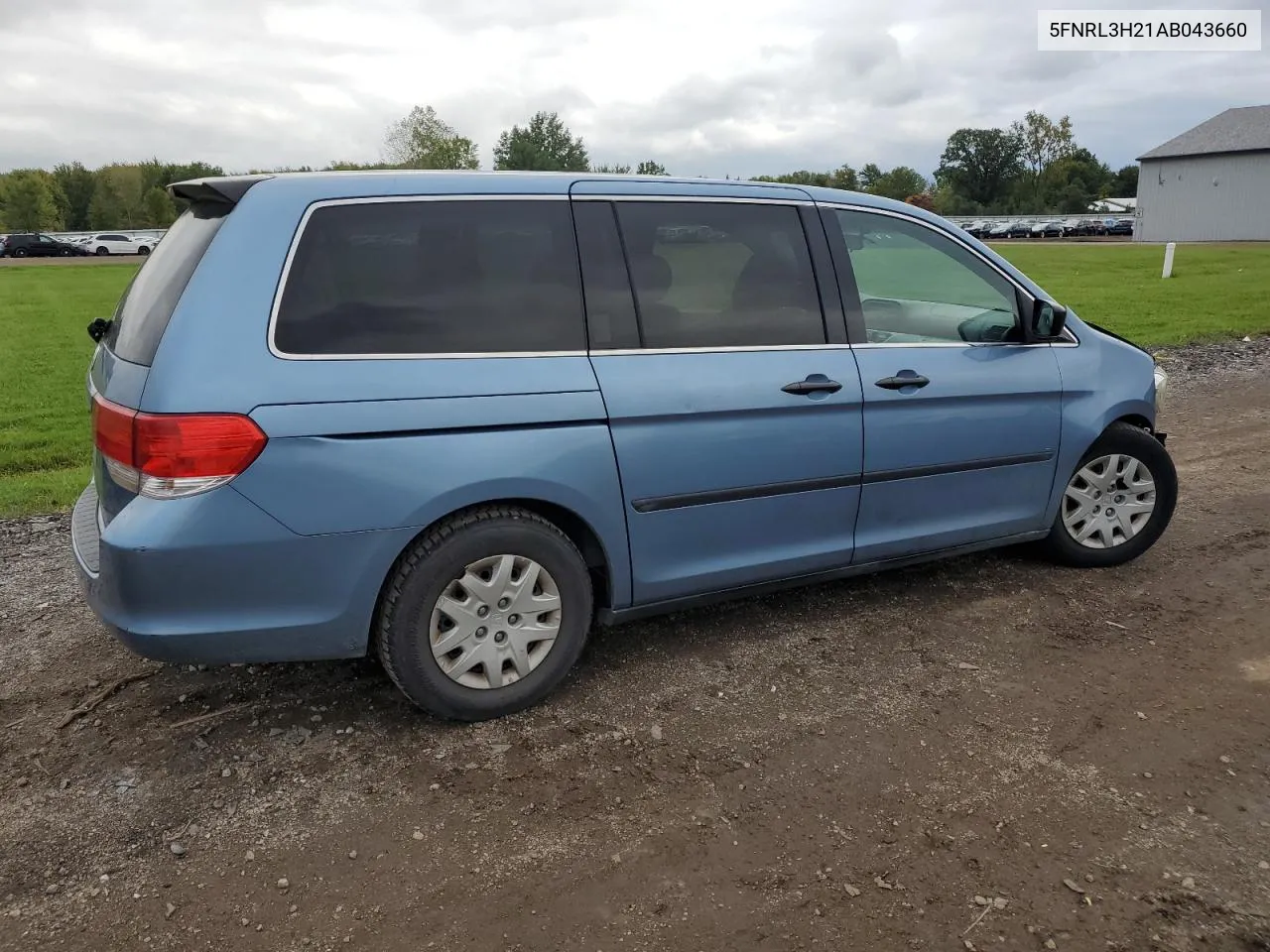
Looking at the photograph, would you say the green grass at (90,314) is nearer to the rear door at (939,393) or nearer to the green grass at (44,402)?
the green grass at (44,402)

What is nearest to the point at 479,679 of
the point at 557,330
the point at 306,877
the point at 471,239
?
the point at 306,877

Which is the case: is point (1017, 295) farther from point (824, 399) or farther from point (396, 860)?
point (396, 860)

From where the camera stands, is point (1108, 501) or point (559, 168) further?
point (559, 168)

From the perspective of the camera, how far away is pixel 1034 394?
432 cm

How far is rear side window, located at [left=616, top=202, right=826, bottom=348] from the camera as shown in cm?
355

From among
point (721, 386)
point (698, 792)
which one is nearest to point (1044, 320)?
point (721, 386)

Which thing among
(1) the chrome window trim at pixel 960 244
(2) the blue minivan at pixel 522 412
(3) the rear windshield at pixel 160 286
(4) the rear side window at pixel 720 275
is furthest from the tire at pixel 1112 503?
(3) the rear windshield at pixel 160 286

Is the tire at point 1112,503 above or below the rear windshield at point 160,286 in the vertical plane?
below

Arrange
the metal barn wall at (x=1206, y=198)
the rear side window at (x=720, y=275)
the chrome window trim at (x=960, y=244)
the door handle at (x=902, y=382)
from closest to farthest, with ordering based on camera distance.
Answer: the rear side window at (x=720, y=275) → the door handle at (x=902, y=382) → the chrome window trim at (x=960, y=244) → the metal barn wall at (x=1206, y=198)

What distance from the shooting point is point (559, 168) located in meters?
51.2

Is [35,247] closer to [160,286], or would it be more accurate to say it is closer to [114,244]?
[114,244]

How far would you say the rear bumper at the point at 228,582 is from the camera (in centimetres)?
284

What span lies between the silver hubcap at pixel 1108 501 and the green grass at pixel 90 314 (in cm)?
129

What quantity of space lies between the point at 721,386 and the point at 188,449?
180 centimetres
